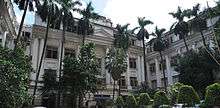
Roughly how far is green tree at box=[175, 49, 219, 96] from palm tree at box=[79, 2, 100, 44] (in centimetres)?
1411

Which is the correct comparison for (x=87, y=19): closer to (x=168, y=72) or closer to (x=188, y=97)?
(x=168, y=72)

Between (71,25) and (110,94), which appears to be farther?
(110,94)

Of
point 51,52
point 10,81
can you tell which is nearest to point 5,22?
point 51,52

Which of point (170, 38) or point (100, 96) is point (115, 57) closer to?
point (100, 96)

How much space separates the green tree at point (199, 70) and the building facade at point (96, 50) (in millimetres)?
11993

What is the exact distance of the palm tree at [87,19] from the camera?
37625 mm

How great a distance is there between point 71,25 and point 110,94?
1257cm

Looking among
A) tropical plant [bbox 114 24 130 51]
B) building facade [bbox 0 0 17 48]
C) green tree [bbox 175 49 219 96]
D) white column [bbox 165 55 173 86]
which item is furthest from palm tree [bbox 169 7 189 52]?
building facade [bbox 0 0 17 48]

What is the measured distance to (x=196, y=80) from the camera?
33469 mm

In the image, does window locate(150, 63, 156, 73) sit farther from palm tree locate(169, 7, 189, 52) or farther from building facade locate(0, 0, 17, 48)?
building facade locate(0, 0, 17, 48)

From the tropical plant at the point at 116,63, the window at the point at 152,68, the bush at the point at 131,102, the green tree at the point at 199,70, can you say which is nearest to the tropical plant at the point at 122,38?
the tropical plant at the point at 116,63

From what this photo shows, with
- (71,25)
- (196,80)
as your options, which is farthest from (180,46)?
(71,25)

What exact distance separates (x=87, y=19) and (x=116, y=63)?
25.0 ft

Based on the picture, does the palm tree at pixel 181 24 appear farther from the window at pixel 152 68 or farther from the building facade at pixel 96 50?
the window at pixel 152 68
